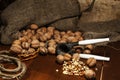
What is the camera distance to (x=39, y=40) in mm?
1576

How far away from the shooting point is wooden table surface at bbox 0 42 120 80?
3.96ft

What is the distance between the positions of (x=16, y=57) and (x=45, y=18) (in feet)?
1.57

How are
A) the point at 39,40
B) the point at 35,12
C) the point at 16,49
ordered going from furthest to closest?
the point at 35,12 → the point at 39,40 → the point at 16,49

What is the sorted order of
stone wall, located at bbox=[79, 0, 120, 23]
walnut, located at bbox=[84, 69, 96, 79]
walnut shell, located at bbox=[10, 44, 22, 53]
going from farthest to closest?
stone wall, located at bbox=[79, 0, 120, 23]
walnut shell, located at bbox=[10, 44, 22, 53]
walnut, located at bbox=[84, 69, 96, 79]

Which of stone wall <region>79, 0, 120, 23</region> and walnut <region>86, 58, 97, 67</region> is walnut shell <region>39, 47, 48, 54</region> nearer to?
walnut <region>86, 58, 97, 67</region>

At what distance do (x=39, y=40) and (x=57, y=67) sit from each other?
1.11 ft

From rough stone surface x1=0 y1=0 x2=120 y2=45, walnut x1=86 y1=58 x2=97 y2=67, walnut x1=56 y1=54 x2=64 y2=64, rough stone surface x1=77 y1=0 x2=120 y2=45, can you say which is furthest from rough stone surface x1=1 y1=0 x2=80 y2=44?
walnut x1=86 y1=58 x2=97 y2=67

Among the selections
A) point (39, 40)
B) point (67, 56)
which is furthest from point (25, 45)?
point (67, 56)

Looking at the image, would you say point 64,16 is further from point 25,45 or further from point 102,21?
point 25,45

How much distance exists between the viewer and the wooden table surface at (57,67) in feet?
3.96

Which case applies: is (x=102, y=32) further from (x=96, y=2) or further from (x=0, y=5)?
(x=0, y=5)

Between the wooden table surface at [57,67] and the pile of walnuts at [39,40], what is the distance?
4 centimetres

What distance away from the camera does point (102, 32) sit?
1.66 metres

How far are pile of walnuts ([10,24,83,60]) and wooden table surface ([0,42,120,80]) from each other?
0.04 m
